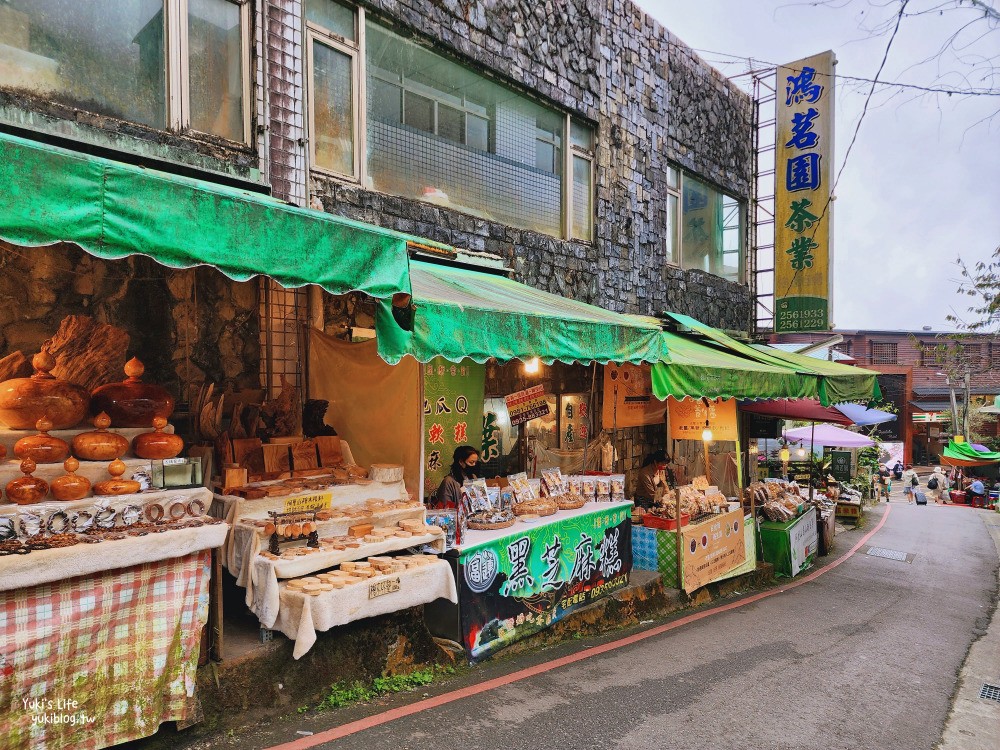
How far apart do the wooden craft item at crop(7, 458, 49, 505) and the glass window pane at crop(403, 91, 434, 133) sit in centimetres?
622

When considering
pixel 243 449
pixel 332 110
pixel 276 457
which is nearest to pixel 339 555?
pixel 276 457

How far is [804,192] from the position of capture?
1367 cm

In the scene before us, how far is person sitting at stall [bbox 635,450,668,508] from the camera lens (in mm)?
10430

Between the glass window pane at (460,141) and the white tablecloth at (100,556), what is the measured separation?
506 centimetres

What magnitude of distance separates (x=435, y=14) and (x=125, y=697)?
8.14 metres

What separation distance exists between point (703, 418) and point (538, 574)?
16.7 ft

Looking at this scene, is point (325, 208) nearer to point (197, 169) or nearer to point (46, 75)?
point (197, 169)

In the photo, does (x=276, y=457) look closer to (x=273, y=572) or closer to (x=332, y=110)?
(x=273, y=572)

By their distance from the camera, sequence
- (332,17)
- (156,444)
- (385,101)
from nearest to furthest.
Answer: (156,444) → (332,17) → (385,101)

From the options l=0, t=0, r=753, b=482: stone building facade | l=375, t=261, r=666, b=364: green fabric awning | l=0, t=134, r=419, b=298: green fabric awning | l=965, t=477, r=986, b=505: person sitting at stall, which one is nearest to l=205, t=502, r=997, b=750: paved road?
l=375, t=261, r=666, b=364: green fabric awning

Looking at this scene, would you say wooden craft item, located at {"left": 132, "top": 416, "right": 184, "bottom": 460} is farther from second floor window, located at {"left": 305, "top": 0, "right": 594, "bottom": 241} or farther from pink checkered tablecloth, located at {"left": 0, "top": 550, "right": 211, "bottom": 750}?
second floor window, located at {"left": 305, "top": 0, "right": 594, "bottom": 241}

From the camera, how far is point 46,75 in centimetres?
565

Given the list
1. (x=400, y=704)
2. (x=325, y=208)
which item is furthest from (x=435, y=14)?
(x=400, y=704)

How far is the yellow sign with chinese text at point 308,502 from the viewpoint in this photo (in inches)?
210
